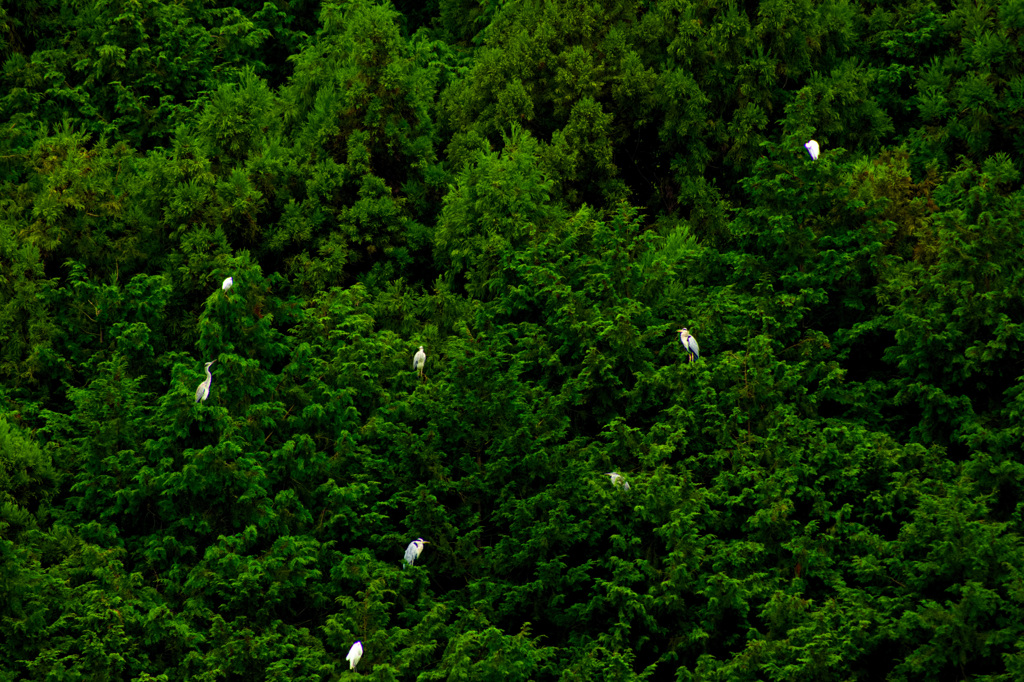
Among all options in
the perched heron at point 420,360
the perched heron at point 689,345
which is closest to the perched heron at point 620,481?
the perched heron at point 689,345

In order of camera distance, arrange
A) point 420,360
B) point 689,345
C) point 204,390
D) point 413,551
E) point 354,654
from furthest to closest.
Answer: point 420,360 < point 689,345 < point 204,390 < point 413,551 < point 354,654

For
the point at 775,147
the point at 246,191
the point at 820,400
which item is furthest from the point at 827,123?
the point at 246,191

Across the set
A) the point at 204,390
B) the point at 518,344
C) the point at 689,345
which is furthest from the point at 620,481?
the point at 204,390

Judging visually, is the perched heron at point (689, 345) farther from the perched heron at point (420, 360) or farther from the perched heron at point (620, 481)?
the perched heron at point (420, 360)

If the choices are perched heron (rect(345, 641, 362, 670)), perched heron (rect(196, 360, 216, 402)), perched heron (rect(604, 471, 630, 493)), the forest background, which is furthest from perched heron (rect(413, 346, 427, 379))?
perched heron (rect(345, 641, 362, 670))

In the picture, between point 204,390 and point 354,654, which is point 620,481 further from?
point 204,390

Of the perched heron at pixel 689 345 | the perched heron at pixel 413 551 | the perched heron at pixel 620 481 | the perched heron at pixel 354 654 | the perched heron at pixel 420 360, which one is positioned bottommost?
the perched heron at pixel 413 551

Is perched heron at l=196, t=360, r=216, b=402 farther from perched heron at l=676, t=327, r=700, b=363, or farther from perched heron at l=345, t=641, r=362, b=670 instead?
perched heron at l=676, t=327, r=700, b=363
